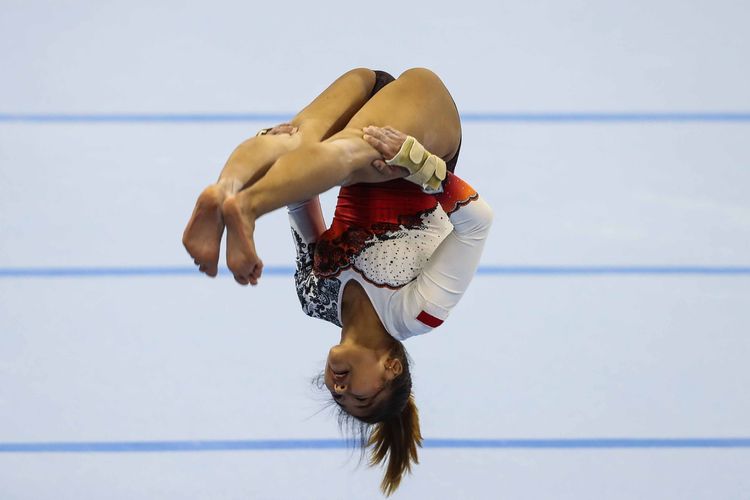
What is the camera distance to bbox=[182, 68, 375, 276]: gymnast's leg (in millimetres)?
2055

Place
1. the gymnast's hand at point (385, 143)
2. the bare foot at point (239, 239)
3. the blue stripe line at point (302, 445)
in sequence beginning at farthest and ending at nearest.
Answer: the blue stripe line at point (302, 445), the gymnast's hand at point (385, 143), the bare foot at point (239, 239)

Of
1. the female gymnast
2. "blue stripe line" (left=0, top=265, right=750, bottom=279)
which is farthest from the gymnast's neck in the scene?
"blue stripe line" (left=0, top=265, right=750, bottom=279)

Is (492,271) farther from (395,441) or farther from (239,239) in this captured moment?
(239,239)

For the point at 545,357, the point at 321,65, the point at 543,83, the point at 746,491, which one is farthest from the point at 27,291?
the point at 746,491

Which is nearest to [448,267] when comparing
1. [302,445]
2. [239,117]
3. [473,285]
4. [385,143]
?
[385,143]

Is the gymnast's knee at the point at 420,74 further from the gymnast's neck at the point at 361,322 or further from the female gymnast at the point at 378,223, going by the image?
the gymnast's neck at the point at 361,322

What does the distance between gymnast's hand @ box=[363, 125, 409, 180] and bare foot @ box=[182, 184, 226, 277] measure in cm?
33

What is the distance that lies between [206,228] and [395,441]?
2.80ft

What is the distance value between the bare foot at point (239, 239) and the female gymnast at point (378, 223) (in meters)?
0.14

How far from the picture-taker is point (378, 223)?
2494mm

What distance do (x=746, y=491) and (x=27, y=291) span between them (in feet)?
6.69

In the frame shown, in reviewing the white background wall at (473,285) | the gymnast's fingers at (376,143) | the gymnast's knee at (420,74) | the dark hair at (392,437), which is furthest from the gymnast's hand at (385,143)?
the white background wall at (473,285)

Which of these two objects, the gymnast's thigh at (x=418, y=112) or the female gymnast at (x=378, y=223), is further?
the gymnast's thigh at (x=418, y=112)

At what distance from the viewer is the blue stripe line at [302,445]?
→ 10.5 feet
